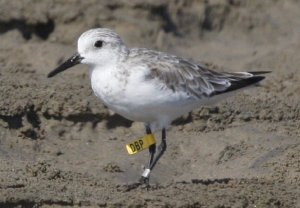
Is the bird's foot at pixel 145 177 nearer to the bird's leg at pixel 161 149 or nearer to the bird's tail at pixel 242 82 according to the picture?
the bird's leg at pixel 161 149

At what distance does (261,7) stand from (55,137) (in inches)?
189

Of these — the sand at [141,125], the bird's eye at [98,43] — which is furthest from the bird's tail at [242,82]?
the bird's eye at [98,43]

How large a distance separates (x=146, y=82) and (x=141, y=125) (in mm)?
2066

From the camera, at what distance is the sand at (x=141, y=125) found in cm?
903

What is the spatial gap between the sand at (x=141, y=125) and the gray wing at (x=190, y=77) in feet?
2.97

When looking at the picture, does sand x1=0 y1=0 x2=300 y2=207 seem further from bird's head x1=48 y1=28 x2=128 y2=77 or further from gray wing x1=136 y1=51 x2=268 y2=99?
bird's head x1=48 y1=28 x2=128 y2=77

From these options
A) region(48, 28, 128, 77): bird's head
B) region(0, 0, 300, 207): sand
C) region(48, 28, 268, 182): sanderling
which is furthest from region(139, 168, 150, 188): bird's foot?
region(48, 28, 128, 77): bird's head

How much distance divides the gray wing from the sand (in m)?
0.91

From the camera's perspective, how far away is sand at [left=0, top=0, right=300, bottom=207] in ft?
29.6

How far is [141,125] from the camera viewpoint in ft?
38.1

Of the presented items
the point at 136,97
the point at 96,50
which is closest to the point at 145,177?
the point at 136,97

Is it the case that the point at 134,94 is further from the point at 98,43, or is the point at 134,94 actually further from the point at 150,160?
the point at 150,160

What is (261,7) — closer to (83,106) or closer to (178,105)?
(83,106)

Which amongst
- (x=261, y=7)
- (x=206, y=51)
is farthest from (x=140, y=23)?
(x=261, y=7)
